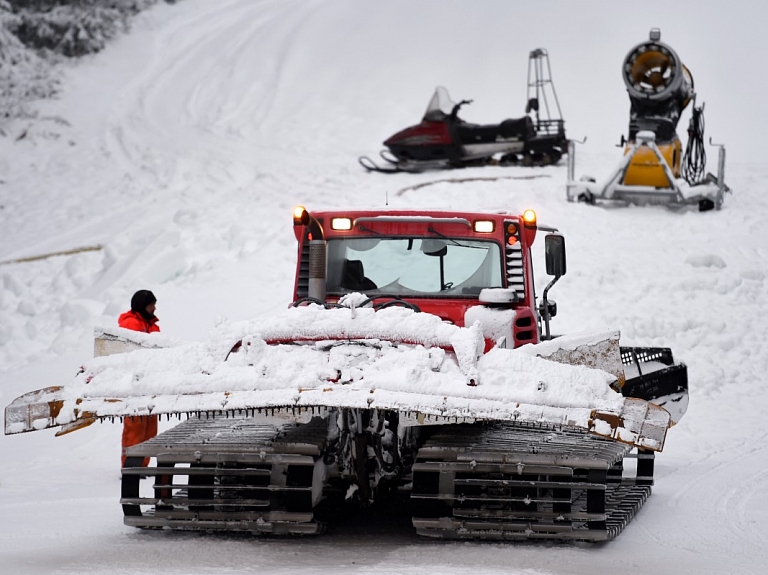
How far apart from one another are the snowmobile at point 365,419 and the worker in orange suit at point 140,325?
1.39m

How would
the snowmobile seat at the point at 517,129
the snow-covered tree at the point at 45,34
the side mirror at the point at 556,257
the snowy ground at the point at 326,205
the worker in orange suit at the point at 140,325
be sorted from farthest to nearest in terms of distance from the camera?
the snow-covered tree at the point at 45,34
the snowmobile seat at the point at 517,129
the worker in orange suit at the point at 140,325
the side mirror at the point at 556,257
the snowy ground at the point at 326,205

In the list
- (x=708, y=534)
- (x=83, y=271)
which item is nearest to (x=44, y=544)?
(x=708, y=534)

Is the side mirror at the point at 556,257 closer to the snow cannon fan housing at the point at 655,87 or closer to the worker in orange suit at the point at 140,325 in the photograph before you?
the worker in orange suit at the point at 140,325

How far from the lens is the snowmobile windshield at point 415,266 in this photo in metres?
7.50

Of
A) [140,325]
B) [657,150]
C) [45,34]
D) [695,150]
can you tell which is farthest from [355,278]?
[45,34]

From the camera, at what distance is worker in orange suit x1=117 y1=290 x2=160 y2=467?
817 cm

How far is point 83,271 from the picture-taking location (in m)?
16.2

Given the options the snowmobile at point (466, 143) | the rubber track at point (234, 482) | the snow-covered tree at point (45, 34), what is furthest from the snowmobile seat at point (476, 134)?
the rubber track at point (234, 482)

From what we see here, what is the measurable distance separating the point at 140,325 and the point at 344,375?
3242mm

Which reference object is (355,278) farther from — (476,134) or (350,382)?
(476,134)

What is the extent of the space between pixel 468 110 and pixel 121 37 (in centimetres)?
1142

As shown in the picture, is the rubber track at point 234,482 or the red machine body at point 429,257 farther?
the red machine body at point 429,257

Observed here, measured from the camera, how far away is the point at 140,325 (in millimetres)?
8430

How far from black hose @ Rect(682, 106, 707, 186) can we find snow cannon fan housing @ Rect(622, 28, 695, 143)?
35cm
